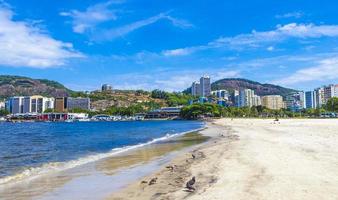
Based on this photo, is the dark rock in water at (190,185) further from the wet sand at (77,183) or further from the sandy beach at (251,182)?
the wet sand at (77,183)

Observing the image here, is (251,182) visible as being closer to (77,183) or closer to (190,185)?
(190,185)

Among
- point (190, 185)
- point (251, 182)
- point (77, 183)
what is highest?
point (251, 182)

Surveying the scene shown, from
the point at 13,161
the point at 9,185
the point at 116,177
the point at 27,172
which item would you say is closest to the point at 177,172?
the point at 116,177

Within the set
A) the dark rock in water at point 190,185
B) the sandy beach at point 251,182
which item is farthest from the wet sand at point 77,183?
the dark rock in water at point 190,185

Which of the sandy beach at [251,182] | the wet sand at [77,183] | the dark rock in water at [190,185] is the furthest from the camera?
the wet sand at [77,183]

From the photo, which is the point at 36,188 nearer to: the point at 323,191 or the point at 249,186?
the point at 249,186

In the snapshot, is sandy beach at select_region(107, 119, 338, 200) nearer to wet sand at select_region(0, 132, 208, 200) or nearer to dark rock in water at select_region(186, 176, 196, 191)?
dark rock in water at select_region(186, 176, 196, 191)

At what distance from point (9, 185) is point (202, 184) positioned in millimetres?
7939

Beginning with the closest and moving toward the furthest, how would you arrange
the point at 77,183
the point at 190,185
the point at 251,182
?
the point at 251,182
the point at 190,185
the point at 77,183

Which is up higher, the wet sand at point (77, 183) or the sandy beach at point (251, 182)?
the sandy beach at point (251, 182)

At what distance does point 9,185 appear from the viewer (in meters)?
14.5

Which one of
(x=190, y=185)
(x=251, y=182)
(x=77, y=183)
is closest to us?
(x=251, y=182)

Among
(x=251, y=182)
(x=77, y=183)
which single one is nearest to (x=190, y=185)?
(x=251, y=182)

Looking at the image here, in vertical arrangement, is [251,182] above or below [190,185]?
above
